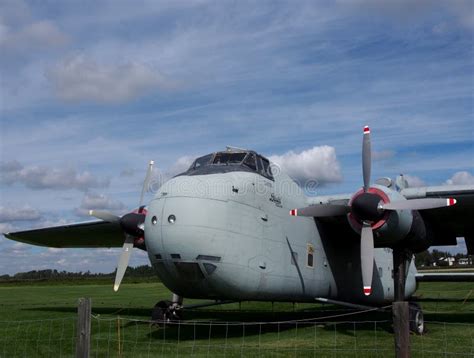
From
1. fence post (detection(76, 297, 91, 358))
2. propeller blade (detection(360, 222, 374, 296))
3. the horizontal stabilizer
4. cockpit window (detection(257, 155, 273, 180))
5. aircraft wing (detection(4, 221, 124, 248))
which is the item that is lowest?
fence post (detection(76, 297, 91, 358))

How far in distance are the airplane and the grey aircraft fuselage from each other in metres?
0.02

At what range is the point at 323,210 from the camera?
13.8 meters

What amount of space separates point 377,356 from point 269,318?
8.48 meters

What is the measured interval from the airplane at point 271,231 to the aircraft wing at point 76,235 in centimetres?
483

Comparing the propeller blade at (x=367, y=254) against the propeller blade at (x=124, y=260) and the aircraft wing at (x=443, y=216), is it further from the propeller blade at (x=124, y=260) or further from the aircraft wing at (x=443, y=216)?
the propeller blade at (x=124, y=260)

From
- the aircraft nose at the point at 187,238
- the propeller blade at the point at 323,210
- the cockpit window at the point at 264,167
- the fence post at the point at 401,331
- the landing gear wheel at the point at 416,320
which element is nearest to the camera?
the fence post at the point at 401,331

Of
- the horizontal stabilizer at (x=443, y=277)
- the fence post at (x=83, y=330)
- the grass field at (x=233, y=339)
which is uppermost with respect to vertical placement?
the horizontal stabilizer at (x=443, y=277)

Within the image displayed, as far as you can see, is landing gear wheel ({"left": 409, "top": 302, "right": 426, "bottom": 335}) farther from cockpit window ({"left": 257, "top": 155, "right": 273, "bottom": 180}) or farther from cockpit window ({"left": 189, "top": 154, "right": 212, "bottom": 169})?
cockpit window ({"left": 189, "top": 154, "right": 212, "bottom": 169})

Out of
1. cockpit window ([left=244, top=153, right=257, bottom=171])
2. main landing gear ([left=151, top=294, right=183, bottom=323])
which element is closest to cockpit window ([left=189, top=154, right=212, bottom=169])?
cockpit window ([left=244, top=153, right=257, bottom=171])

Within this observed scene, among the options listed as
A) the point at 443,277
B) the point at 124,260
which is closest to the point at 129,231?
the point at 124,260

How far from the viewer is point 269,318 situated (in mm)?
18641

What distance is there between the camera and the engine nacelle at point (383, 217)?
12906 millimetres

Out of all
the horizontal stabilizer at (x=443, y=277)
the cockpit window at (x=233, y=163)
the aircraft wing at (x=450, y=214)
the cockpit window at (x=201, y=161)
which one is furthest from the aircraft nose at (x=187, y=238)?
the horizontal stabilizer at (x=443, y=277)

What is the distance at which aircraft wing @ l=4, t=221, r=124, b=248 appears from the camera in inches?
798
